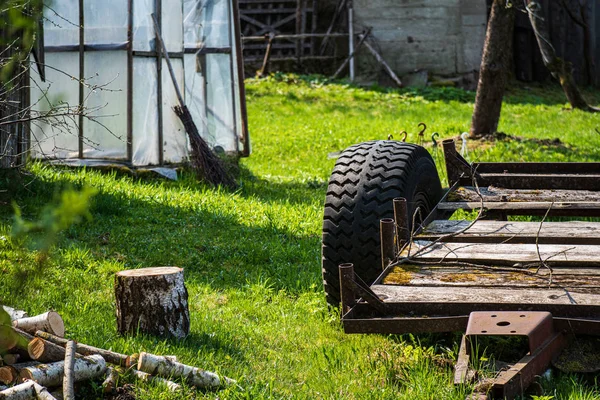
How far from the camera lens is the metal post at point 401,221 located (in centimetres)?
443

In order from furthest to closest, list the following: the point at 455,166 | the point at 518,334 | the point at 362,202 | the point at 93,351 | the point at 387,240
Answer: the point at 455,166 → the point at 362,202 → the point at 387,240 → the point at 93,351 → the point at 518,334

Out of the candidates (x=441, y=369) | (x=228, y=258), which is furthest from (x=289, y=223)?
(x=441, y=369)

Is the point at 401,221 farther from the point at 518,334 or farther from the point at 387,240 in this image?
the point at 518,334

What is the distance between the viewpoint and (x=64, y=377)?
3557 millimetres

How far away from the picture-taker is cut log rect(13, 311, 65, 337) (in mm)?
4047

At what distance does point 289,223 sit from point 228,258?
1.35 meters

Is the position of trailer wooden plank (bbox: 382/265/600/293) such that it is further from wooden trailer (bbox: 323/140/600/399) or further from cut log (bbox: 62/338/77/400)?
cut log (bbox: 62/338/77/400)

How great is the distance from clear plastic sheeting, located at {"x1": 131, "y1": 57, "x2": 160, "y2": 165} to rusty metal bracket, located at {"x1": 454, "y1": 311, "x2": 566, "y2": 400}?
767 cm

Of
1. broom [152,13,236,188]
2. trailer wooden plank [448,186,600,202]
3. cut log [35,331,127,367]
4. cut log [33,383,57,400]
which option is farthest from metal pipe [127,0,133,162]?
cut log [33,383,57,400]

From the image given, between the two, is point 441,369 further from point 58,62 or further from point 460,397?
point 58,62

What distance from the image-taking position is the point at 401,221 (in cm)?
449

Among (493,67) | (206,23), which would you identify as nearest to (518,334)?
(206,23)

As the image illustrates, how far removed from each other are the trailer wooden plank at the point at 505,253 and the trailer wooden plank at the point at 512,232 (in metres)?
0.06

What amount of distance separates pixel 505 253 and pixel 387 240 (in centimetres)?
60
